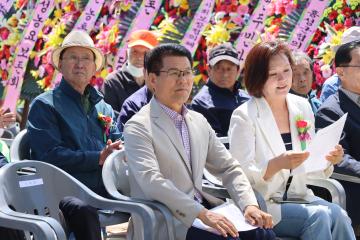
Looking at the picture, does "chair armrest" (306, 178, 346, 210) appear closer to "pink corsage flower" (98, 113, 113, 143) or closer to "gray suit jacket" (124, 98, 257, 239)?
"gray suit jacket" (124, 98, 257, 239)

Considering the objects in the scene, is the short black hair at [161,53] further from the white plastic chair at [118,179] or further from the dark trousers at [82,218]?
the dark trousers at [82,218]

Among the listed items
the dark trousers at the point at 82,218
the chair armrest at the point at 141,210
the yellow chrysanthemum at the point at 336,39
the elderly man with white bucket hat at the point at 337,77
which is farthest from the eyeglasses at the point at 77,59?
the yellow chrysanthemum at the point at 336,39

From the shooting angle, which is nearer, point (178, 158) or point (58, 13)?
point (178, 158)

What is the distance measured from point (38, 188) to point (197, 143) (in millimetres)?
855

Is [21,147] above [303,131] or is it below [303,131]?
below

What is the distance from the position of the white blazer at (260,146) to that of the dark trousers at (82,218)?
0.87 m

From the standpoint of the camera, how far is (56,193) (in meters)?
3.75

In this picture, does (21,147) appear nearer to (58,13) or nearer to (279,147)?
(279,147)

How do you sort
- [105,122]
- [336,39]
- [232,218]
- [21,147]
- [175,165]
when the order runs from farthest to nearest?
[336,39], [105,122], [21,147], [175,165], [232,218]

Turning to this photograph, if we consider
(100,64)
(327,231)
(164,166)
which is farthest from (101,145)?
(327,231)

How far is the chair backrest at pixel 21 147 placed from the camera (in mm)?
4297

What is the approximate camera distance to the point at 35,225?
9.67 ft

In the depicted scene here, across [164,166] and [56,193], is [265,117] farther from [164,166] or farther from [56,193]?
[56,193]

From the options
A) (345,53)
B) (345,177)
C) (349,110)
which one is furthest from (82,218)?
(345,53)
